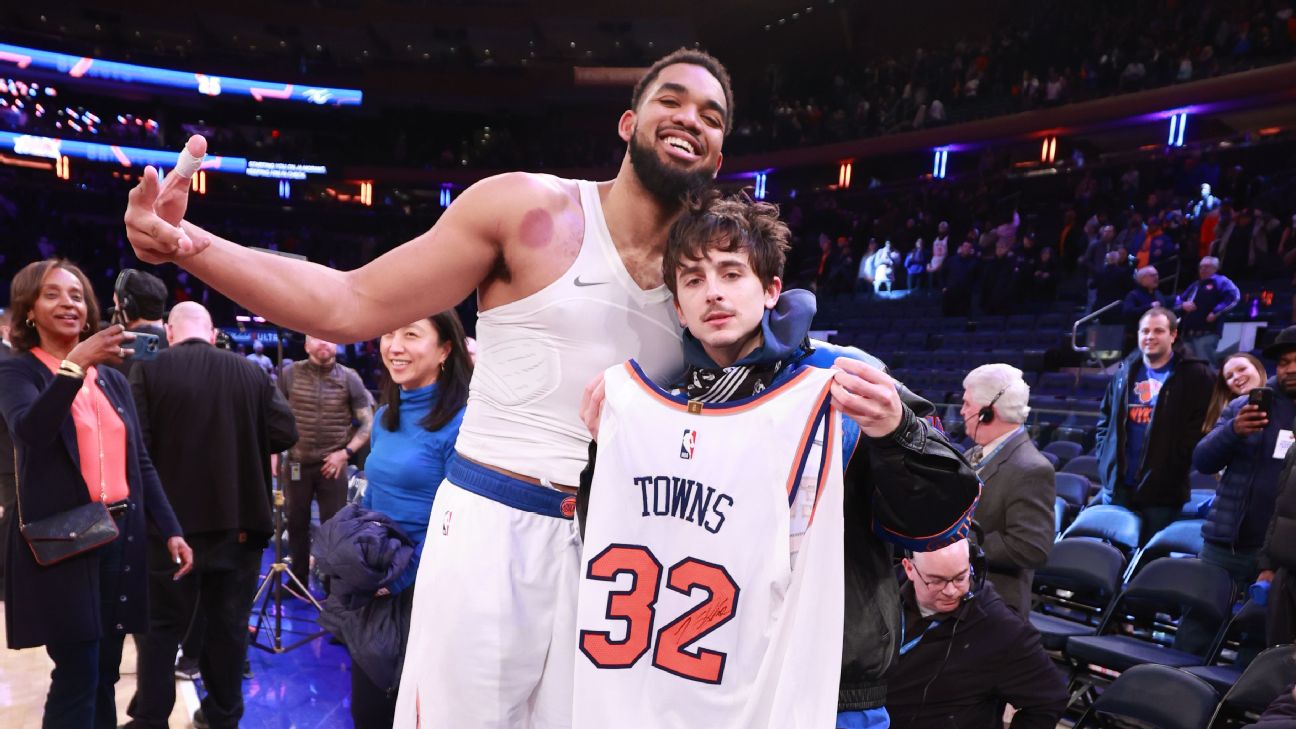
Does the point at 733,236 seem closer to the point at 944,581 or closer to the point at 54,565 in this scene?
the point at 944,581

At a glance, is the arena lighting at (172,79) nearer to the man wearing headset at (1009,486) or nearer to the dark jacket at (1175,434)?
the dark jacket at (1175,434)

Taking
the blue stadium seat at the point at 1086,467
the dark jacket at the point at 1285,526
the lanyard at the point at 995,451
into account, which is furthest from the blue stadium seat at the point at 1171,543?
the blue stadium seat at the point at 1086,467

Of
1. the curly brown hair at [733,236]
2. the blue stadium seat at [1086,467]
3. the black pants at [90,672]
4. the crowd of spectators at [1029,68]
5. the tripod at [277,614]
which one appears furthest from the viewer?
the crowd of spectators at [1029,68]

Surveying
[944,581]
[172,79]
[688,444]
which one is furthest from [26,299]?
[172,79]

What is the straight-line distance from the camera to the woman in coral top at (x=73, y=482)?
3.26m

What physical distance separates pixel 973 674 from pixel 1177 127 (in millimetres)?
14949

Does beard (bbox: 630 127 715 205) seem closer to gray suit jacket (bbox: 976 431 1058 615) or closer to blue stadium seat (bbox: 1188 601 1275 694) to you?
gray suit jacket (bbox: 976 431 1058 615)

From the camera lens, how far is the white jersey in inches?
75.2

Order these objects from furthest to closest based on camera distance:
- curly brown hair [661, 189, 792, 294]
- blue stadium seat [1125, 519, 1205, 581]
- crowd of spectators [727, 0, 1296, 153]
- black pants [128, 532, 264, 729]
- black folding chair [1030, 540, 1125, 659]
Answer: crowd of spectators [727, 0, 1296, 153], blue stadium seat [1125, 519, 1205, 581], black folding chair [1030, 540, 1125, 659], black pants [128, 532, 264, 729], curly brown hair [661, 189, 792, 294]

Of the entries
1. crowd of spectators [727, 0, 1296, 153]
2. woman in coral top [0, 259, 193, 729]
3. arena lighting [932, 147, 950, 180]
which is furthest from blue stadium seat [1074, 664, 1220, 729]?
arena lighting [932, 147, 950, 180]

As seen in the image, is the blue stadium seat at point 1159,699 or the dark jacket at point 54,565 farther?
the blue stadium seat at point 1159,699

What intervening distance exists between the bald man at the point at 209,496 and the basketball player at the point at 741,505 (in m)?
3.01

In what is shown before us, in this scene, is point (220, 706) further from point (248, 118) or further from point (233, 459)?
point (248, 118)

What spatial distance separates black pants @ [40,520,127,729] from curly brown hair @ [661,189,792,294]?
2.89 metres
